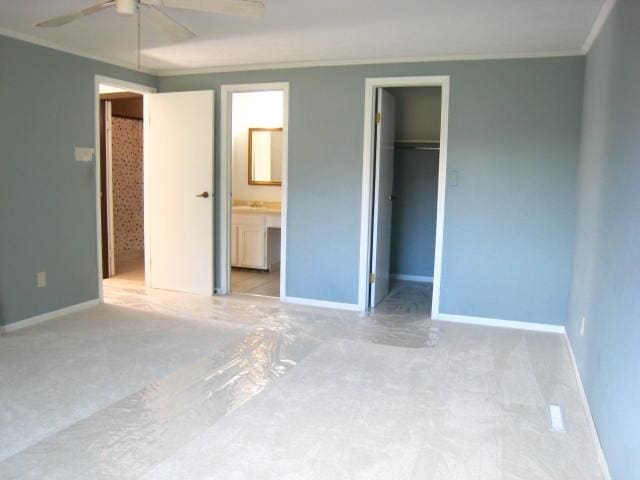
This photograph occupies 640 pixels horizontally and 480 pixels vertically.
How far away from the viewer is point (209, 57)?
15.7ft

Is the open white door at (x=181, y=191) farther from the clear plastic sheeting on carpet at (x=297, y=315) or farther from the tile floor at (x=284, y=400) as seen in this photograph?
the tile floor at (x=284, y=400)

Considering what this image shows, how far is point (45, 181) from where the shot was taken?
434cm

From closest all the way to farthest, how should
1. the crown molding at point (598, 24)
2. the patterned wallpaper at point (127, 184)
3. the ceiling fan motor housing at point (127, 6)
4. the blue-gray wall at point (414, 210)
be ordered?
the ceiling fan motor housing at point (127, 6)
the crown molding at point (598, 24)
the blue-gray wall at point (414, 210)
the patterned wallpaper at point (127, 184)

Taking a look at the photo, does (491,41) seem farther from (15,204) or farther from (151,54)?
(15,204)

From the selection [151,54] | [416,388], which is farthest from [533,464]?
[151,54]

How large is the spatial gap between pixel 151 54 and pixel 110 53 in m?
0.35

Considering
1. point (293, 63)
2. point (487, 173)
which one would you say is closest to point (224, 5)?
point (293, 63)

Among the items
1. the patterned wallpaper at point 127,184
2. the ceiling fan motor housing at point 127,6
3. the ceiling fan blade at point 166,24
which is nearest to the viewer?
the ceiling fan motor housing at point 127,6

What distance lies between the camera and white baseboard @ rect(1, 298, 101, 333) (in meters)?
4.11

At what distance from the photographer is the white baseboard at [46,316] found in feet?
13.5

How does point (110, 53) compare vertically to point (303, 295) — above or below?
above

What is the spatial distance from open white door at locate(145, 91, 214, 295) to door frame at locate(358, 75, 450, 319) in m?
1.52

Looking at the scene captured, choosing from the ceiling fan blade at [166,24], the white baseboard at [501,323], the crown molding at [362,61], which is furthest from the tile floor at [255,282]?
the ceiling fan blade at [166,24]

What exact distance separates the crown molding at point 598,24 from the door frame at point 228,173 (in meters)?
2.48
